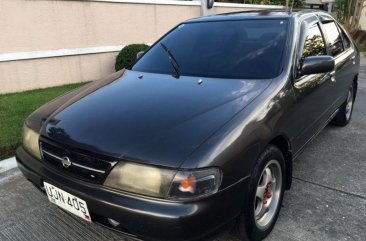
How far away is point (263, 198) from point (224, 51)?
1.31 meters

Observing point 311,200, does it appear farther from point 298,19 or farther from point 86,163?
point 86,163

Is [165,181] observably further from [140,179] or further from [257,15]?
[257,15]

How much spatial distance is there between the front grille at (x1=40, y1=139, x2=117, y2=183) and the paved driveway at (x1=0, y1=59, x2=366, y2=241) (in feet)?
1.93

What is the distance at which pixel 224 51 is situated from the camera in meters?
3.22

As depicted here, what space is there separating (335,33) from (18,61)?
5.33m

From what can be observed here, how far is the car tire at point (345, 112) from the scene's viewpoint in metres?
4.91

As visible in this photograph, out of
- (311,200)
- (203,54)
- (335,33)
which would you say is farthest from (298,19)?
(311,200)

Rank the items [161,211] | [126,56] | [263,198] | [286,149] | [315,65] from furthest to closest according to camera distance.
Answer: [126,56] → [315,65] → [286,149] → [263,198] → [161,211]

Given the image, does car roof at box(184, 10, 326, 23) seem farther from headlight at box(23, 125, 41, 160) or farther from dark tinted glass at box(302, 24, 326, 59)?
headlight at box(23, 125, 41, 160)

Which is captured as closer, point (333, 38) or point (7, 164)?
point (7, 164)

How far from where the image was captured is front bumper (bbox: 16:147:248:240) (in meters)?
1.93

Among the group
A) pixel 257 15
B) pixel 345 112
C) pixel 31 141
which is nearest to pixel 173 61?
pixel 257 15

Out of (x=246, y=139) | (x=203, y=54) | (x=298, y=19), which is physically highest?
(x=298, y=19)

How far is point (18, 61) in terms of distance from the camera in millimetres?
6754
